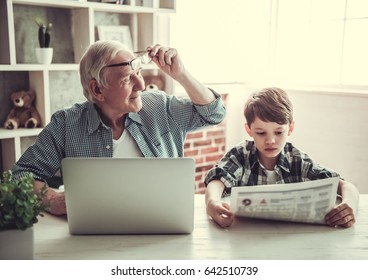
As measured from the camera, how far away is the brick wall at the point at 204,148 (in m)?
3.44

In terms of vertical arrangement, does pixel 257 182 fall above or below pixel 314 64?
below

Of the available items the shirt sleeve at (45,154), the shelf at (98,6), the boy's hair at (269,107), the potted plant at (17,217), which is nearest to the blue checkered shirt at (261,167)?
the boy's hair at (269,107)

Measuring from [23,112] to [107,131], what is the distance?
120 cm

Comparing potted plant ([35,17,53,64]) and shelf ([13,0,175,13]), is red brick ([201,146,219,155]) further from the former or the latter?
potted plant ([35,17,53,64])

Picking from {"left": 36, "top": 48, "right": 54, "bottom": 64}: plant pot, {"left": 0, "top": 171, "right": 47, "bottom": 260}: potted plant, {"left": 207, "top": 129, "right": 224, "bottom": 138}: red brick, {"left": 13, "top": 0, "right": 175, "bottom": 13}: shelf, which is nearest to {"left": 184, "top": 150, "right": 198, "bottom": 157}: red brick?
{"left": 207, "top": 129, "right": 224, "bottom": 138}: red brick

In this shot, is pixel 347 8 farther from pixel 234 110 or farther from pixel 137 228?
pixel 137 228

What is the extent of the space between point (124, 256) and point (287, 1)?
2.80 meters

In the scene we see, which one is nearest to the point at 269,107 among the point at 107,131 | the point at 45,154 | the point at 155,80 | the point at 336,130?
the point at 107,131

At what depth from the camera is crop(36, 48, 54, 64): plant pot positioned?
98.3 inches

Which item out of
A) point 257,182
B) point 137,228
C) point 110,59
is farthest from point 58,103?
point 137,228

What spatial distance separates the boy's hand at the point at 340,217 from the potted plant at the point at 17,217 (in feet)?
2.54

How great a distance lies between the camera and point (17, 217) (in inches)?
37.1

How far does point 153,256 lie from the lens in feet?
3.41

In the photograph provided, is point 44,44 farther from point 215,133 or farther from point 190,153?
point 215,133
